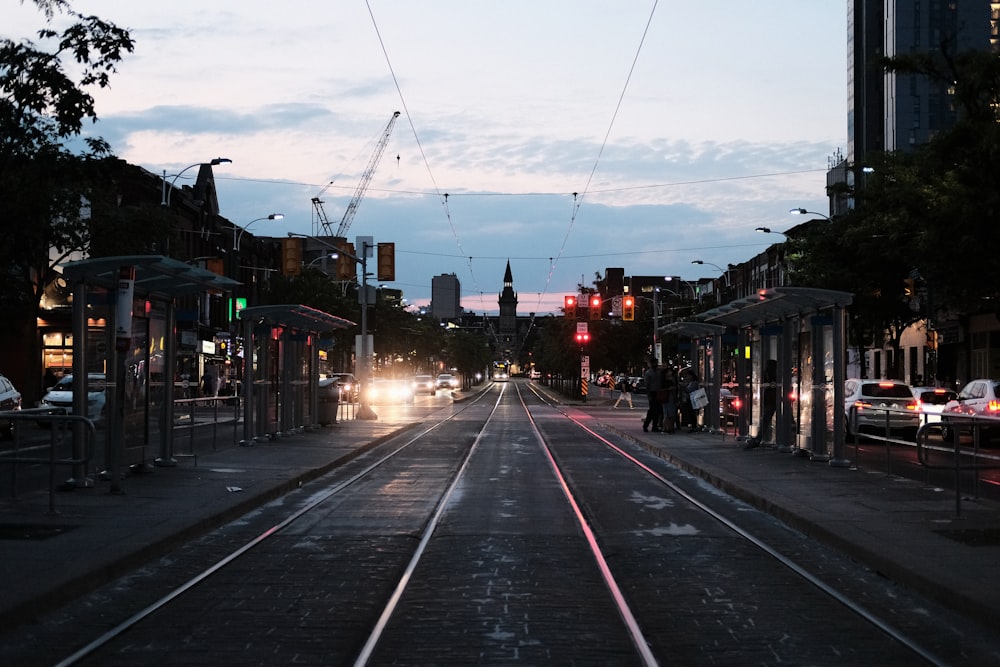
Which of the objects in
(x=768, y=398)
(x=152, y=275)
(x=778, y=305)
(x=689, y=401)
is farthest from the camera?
(x=689, y=401)

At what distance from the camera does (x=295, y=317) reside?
2920 cm

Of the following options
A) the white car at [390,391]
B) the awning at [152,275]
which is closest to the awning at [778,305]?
the awning at [152,275]

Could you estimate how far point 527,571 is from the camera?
10695 mm

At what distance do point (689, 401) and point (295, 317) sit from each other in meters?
11.4

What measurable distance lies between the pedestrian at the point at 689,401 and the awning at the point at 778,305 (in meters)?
4.43

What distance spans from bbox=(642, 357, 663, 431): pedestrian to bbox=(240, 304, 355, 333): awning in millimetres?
8112

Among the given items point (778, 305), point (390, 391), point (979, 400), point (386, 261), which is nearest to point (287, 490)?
point (778, 305)

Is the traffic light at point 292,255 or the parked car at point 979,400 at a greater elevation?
the traffic light at point 292,255

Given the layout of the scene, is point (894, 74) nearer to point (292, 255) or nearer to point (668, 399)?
point (668, 399)

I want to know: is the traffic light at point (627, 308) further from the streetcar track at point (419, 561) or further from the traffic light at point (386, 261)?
the streetcar track at point (419, 561)

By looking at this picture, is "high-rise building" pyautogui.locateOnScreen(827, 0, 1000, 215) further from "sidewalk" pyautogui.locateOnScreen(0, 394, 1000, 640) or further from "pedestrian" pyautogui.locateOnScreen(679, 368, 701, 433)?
"sidewalk" pyautogui.locateOnScreen(0, 394, 1000, 640)

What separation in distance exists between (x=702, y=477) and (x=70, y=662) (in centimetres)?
1453

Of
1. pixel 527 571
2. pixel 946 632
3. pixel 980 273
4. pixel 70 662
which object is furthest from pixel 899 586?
pixel 980 273

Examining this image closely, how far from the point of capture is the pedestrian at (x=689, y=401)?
3353 cm
